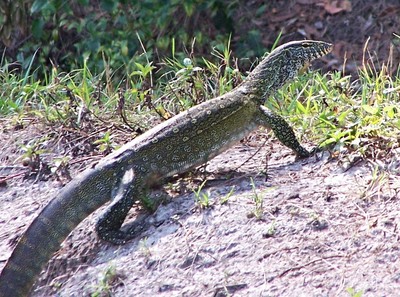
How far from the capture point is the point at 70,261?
19.0 ft

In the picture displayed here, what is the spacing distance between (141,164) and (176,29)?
521 cm

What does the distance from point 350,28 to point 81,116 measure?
5.44m

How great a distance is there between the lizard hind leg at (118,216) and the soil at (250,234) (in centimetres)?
8

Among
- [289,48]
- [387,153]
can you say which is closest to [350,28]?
[289,48]

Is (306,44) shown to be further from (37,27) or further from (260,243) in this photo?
(37,27)

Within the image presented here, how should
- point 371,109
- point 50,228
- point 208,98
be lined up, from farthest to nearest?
1. point 208,98
2. point 371,109
3. point 50,228

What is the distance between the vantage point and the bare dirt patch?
503 cm

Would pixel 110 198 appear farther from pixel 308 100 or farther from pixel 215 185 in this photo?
pixel 308 100

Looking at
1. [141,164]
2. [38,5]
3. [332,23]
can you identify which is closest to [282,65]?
[141,164]

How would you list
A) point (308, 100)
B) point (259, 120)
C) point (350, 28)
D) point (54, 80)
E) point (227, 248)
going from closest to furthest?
1. point (227, 248)
2. point (259, 120)
3. point (308, 100)
4. point (54, 80)
5. point (350, 28)

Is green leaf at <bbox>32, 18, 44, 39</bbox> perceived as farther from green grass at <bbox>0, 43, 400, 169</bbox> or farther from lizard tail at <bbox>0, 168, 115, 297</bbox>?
lizard tail at <bbox>0, 168, 115, 297</bbox>

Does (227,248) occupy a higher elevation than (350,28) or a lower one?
higher

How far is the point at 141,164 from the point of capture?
19.7 ft

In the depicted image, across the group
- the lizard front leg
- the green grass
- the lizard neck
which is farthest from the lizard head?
the lizard front leg
